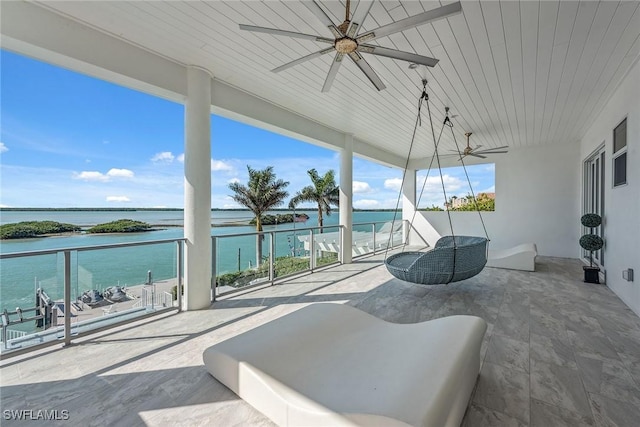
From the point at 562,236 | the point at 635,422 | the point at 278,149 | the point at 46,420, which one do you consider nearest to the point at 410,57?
the point at 635,422

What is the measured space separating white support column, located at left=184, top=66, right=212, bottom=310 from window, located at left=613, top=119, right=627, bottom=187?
5.77 meters

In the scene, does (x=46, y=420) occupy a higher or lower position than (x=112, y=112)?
lower

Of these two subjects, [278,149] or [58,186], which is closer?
[58,186]

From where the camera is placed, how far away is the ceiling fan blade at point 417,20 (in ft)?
5.52

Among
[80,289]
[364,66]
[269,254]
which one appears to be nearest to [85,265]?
[80,289]

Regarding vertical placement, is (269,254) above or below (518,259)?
above

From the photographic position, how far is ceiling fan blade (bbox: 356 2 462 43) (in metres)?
1.68

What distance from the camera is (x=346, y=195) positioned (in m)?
6.66

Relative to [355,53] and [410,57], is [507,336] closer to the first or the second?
[410,57]

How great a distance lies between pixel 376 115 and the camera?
207 inches

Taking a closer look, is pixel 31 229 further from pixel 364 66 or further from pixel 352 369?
pixel 364 66

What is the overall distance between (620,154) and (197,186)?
609cm

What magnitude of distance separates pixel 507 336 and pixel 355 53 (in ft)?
10.4

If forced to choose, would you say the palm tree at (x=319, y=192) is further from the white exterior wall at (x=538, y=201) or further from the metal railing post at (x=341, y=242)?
the metal railing post at (x=341, y=242)
